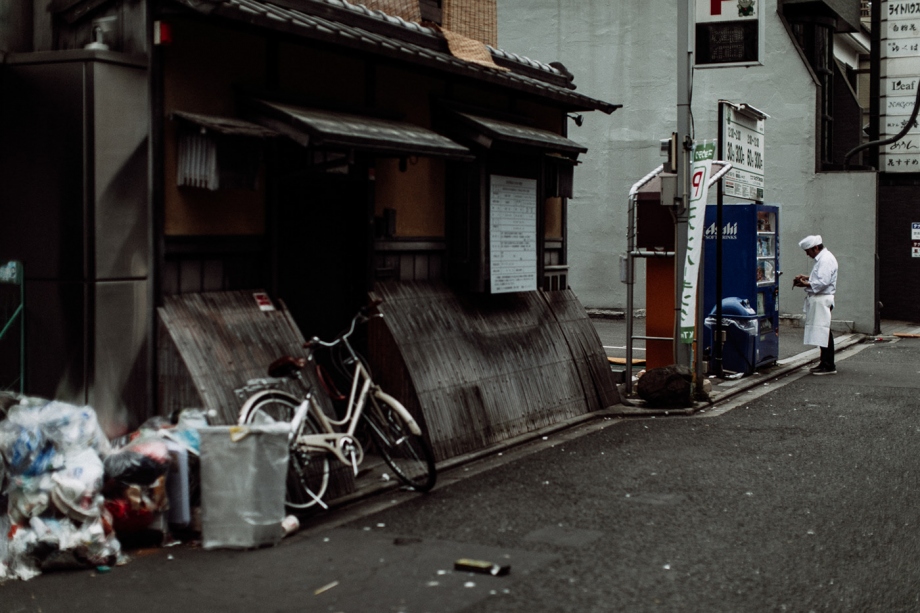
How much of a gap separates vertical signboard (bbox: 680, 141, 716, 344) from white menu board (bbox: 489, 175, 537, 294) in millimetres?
2147

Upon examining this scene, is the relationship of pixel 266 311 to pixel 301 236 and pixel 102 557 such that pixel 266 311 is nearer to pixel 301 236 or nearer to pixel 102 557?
pixel 301 236

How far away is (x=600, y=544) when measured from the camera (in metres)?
7.45

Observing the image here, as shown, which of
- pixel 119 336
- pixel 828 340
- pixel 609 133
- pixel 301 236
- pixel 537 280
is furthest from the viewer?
pixel 609 133

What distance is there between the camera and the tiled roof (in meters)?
8.35

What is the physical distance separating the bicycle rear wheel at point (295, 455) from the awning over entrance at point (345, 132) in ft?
6.47

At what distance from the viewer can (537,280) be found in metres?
13.5

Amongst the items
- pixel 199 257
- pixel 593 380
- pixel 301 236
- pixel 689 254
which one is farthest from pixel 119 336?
pixel 689 254

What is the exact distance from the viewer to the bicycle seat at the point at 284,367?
322 inches

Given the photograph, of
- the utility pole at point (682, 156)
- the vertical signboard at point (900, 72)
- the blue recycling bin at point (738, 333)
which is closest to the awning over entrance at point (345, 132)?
the utility pole at point (682, 156)

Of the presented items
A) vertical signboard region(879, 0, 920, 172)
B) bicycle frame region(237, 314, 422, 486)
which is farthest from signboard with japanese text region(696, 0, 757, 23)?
vertical signboard region(879, 0, 920, 172)

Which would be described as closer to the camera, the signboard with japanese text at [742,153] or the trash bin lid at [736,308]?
the signboard with japanese text at [742,153]

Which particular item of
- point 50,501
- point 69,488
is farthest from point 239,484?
point 50,501

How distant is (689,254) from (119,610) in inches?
374

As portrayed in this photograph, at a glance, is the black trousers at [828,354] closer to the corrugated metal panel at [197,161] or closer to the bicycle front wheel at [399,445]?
the bicycle front wheel at [399,445]
